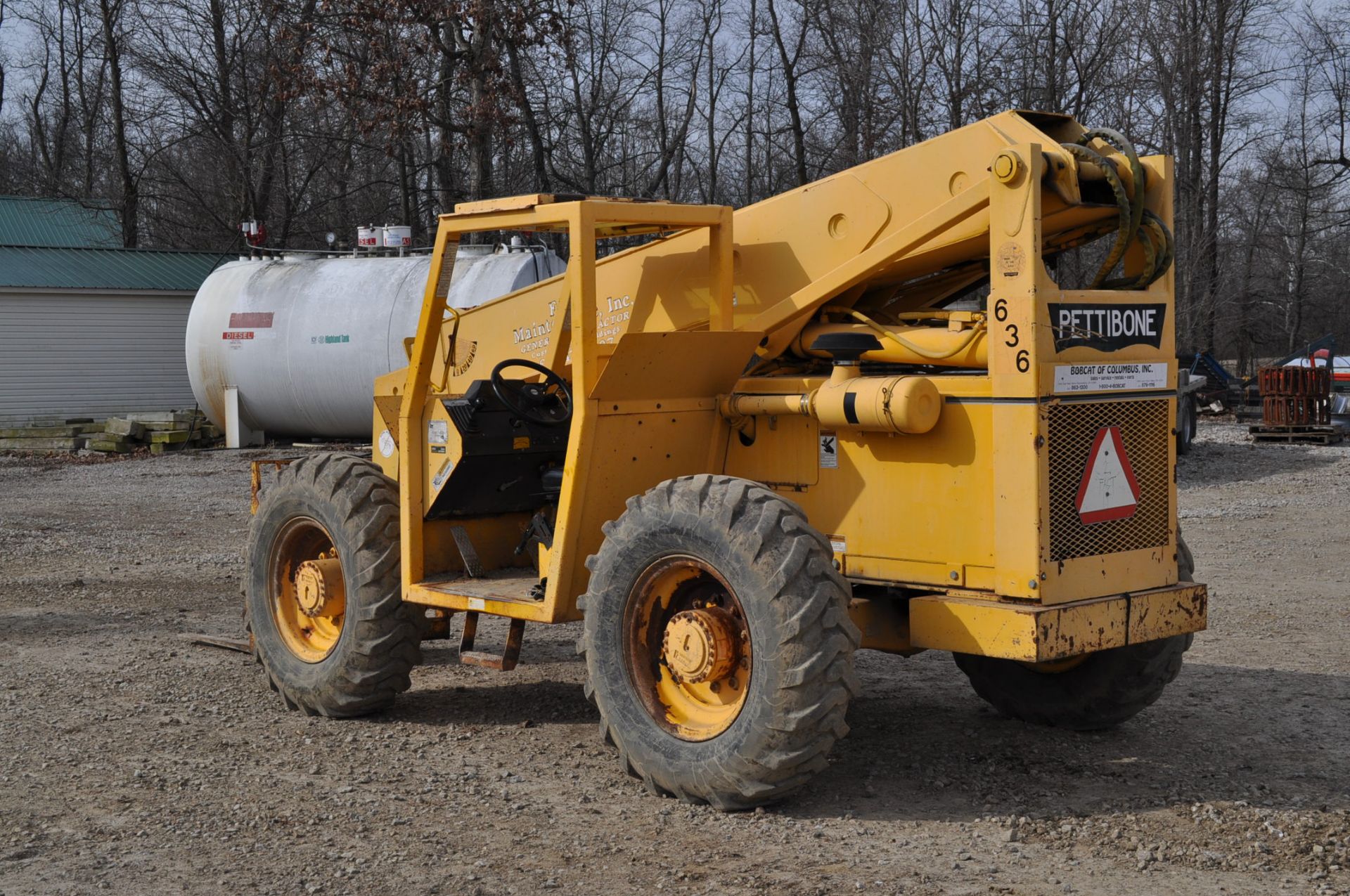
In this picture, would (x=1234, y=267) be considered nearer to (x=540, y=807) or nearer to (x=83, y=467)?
(x=83, y=467)

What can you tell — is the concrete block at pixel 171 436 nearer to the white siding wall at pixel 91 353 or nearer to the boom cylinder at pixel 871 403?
the white siding wall at pixel 91 353

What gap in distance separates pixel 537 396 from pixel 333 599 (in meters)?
1.46

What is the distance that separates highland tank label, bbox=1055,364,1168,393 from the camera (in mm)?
5359

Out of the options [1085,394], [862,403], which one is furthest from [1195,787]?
[862,403]

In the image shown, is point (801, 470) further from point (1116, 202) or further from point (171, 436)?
point (171, 436)

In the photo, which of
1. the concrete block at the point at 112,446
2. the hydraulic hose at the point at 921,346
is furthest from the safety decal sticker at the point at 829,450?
the concrete block at the point at 112,446

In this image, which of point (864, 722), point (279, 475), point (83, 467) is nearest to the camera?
point (864, 722)

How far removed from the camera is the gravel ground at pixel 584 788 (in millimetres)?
4840

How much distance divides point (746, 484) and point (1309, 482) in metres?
13.9

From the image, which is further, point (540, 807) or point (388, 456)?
point (388, 456)

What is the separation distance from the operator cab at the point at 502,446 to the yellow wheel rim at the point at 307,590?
0.72 m

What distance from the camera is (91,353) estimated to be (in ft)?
96.3

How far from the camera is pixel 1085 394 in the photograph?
547 cm

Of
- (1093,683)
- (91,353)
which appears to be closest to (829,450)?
(1093,683)
